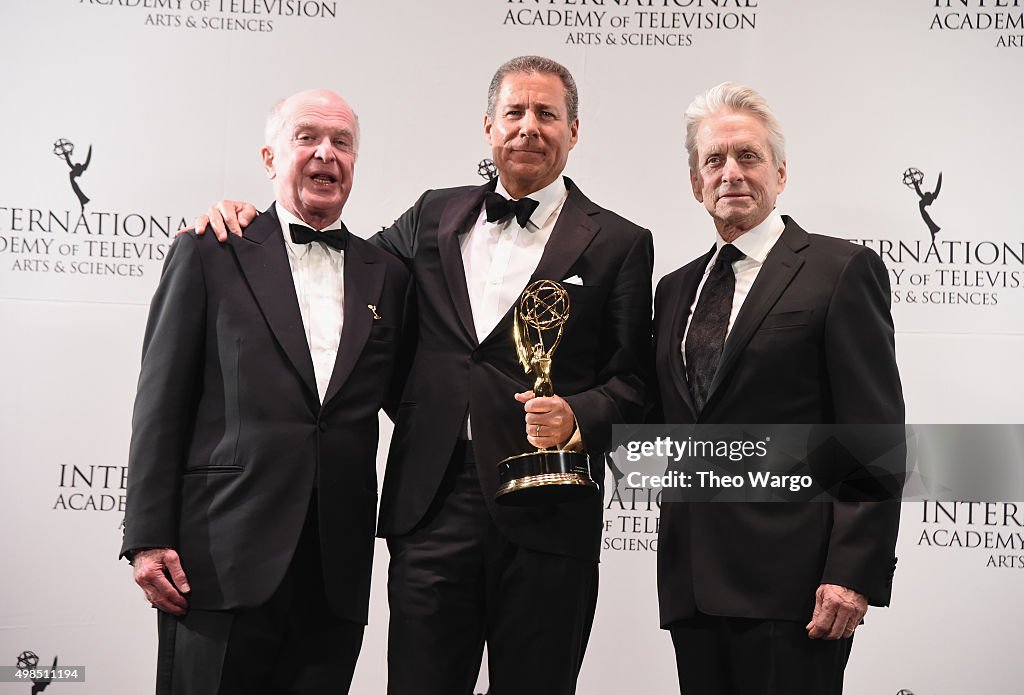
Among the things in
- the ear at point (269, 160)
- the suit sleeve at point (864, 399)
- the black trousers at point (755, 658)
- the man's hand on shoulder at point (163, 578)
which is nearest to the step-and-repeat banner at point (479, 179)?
the ear at point (269, 160)

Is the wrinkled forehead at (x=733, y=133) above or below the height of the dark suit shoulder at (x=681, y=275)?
above

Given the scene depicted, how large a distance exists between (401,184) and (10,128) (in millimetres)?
1569

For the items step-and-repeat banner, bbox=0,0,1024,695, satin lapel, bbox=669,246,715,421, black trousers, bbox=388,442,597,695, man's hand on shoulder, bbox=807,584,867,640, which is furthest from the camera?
step-and-repeat banner, bbox=0,0,1024,695

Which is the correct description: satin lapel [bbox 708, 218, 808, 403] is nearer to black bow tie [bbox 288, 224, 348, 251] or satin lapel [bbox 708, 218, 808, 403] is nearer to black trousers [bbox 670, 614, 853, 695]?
black trousers [bbox 670, 614, 853, 695]

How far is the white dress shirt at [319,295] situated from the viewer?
8.47 feet

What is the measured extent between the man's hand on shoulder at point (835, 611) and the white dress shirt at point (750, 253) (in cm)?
69

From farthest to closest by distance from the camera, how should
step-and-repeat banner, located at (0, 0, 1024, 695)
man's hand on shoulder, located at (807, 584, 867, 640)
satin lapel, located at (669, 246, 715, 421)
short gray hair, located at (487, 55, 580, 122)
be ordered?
1. step-and-repeat banner, located at (0, 0, 1024, 695)
2. short gray hair, located at (487, 55, 580, 122)
3. satin lapel, located at (669, 246, 715, 421)
4. man's hand on shoulder, located at (807, 584, 867, 640)

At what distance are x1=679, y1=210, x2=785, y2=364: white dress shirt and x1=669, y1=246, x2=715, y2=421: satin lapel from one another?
0.04 feet

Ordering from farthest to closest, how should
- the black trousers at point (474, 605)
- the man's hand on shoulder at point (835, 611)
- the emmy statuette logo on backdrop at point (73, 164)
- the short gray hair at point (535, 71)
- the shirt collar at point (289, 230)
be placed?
the emmy statuette logo on backdrop at point (73, 164) < the short gray hair at point (535, 71) < the shirt collar at point (289, 230) < the black trousers at point (474, 605) < the man's hand on shoulder at point (835, 611)

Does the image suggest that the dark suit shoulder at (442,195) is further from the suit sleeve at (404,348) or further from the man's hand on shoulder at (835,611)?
the man's hand on shoulder at (835,611)

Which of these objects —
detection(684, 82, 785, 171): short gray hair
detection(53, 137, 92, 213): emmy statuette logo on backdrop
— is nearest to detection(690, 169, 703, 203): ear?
detection(684, 82, 785, 171): short gray hair

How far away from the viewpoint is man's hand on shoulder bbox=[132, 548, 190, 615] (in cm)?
235

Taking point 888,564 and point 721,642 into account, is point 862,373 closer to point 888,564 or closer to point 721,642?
point 888,564

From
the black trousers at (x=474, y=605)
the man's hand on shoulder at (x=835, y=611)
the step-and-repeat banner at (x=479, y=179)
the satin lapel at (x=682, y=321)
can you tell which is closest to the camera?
the man's hand on shoulder at (x=835, y=611)
